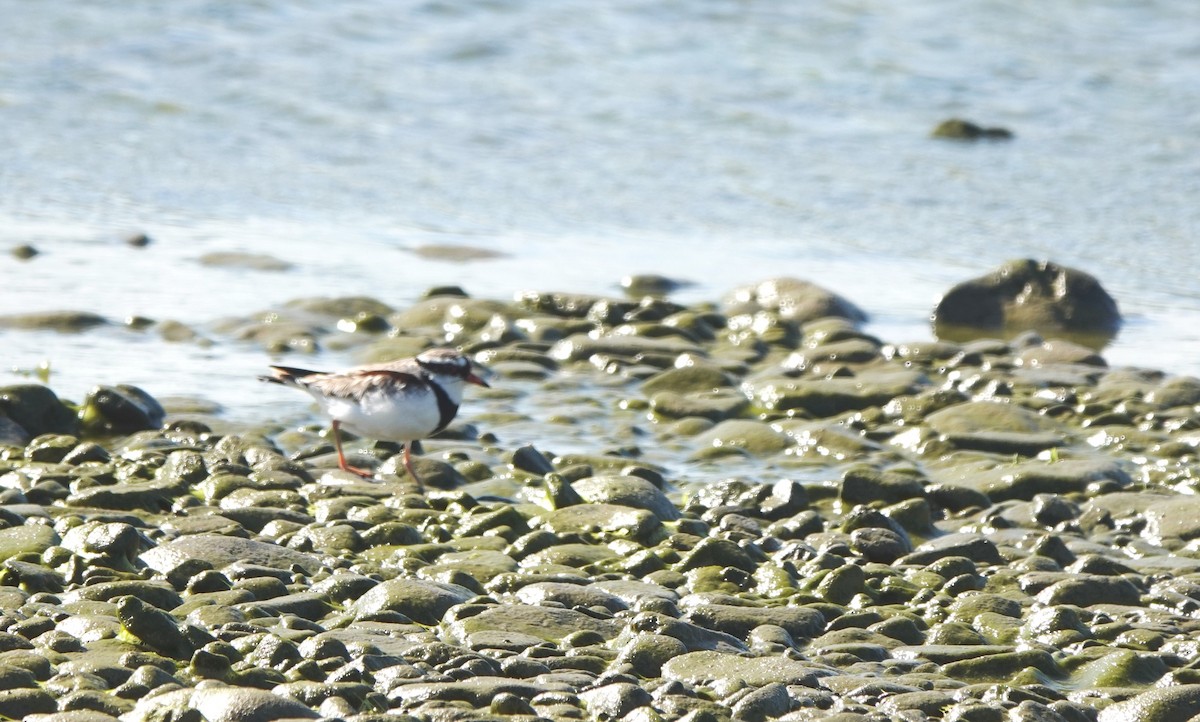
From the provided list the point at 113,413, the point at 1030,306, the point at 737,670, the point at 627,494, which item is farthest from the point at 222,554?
the point at 1030,306

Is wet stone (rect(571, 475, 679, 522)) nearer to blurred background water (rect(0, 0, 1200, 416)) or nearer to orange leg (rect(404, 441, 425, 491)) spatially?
orange leg (rect(404, 441, 425, 491))

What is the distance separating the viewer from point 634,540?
707 centimetres

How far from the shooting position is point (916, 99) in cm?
1839

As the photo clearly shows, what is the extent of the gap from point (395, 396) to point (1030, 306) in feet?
17.7

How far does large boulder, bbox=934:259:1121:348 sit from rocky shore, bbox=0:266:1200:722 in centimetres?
56

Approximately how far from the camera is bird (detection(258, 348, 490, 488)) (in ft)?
25.7

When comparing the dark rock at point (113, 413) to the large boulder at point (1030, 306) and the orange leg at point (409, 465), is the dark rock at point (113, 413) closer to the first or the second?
the orange leg at point (409, 465)

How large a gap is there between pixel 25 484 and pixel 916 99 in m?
12.8

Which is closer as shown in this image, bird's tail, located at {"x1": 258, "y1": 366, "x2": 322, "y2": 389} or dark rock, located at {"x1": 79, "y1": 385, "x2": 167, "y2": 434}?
bird's tail, located at {"x1": 258, "y1": 366, "x2": 322, "y2": 389}

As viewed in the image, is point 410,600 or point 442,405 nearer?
point 410,600

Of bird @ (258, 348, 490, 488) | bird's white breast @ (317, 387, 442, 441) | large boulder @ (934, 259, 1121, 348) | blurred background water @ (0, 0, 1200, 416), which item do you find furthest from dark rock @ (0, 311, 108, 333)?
large boulder @ (934, 259, 1121, 348)

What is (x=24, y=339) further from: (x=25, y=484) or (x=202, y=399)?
(x=25, y=484)

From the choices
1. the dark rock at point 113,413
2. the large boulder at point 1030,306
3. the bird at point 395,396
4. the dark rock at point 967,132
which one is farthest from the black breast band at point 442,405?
the dark rock at point 967,132

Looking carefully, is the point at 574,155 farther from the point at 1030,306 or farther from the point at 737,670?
the point at 737,670
